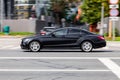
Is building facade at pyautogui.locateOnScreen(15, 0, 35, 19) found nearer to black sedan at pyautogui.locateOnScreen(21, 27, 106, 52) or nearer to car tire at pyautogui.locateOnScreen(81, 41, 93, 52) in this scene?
black sedan at pyautogui.locateOnScreen(21, 27, 106, 52)

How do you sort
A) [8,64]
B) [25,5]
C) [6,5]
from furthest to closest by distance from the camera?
[25,5] → [6,5] → [8,64]

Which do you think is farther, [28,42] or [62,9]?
[62,9]

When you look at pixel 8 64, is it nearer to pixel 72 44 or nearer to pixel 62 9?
pixel 72 44

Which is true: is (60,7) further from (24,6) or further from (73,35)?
(73,35)

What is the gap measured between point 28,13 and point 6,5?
28.3ft

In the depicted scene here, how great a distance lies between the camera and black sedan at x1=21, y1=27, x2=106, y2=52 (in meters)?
24.8

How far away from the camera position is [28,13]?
7825cm

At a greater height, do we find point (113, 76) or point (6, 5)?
point (6, 5)

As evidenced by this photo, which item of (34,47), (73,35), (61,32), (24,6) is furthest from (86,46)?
(24,6)

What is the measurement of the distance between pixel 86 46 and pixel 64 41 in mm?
1215

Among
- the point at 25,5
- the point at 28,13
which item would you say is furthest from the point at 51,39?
the point at 25,5

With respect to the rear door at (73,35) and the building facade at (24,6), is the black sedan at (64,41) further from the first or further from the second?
the building facade at (24,6)

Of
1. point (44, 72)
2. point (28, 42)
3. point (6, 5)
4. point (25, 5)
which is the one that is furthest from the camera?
point (25, 5)

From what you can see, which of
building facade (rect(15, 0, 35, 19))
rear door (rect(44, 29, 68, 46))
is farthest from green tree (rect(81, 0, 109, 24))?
rear door (rect(44, 29, 68, 46))
